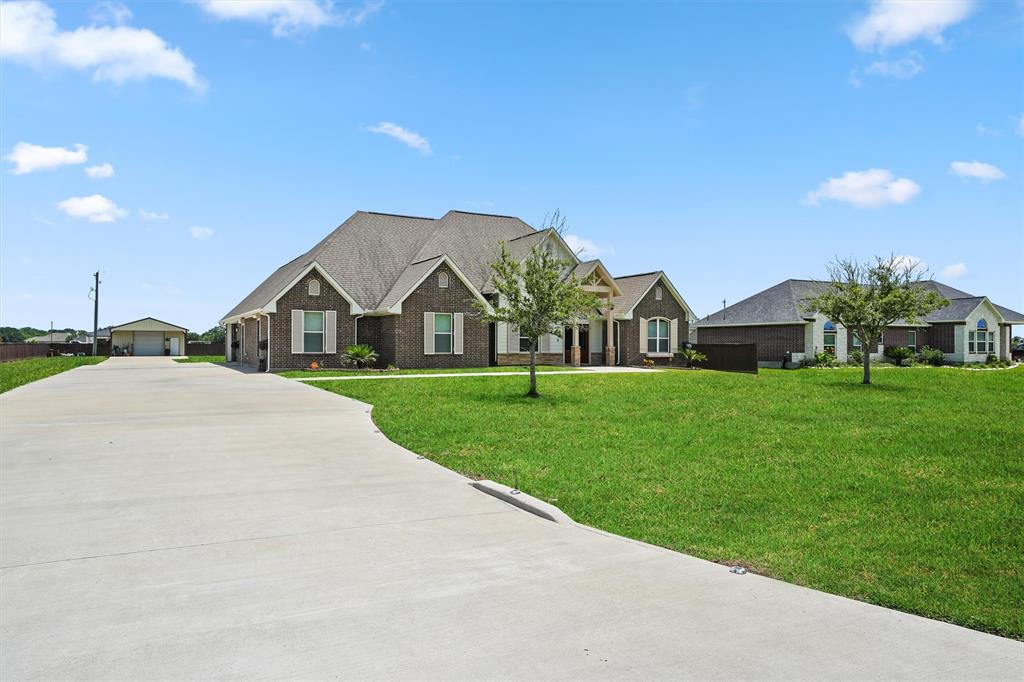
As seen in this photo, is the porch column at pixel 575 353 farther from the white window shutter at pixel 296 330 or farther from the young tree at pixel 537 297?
the young tree at pixel 537 297

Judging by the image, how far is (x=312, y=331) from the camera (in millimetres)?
31672

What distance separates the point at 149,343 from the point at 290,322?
4658cm

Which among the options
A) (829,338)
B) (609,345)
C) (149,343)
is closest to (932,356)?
(829,338)

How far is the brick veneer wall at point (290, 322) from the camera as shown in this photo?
30.9 meters

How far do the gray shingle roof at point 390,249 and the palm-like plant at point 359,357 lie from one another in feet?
7.97

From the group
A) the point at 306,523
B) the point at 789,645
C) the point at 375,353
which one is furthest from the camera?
the point at 375,353

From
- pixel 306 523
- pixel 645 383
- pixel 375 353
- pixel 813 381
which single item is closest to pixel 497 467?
pixel 306 523

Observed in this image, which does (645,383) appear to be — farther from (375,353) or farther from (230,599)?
(230,599)

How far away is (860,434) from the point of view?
1210 cm

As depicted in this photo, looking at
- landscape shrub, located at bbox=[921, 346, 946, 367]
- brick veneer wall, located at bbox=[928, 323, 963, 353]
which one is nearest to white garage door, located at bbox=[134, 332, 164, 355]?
landscape shrub, located at bbox=[921, 346, 946, 367]

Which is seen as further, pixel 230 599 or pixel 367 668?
pixel 230 599

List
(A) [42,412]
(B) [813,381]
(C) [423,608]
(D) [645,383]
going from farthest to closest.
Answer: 1. (B) [813,381]
2. (D) [645,383]
3. (A) [42,412]
4. (C) [423,608]

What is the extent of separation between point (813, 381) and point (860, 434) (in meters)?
13.1

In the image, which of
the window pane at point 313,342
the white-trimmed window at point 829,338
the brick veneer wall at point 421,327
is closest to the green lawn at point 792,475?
the brick veneer wall at point 421,327
